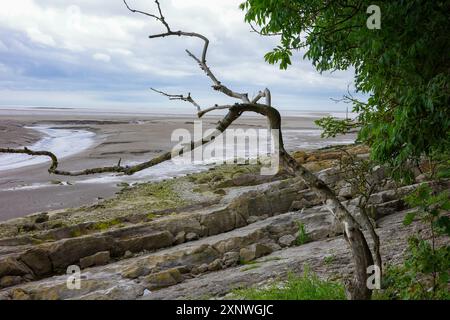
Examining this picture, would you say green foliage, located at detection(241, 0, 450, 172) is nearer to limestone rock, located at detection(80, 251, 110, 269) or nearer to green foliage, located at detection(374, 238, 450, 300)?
green foliage, located at detection(374, 238, 450, 300)

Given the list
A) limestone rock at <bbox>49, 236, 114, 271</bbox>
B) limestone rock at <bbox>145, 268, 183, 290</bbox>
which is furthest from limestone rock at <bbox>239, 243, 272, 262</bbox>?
limestone rock at <bbox>49, 236, 114, 271</bbox>

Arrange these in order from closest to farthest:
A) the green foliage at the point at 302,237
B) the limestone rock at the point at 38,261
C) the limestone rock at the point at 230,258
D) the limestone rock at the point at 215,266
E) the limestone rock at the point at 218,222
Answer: the limestone rock at the point at 215,266, the limestone rock at the point at 230,258, the limestone rock at the point at 38,261, the green foliage at the point at 302,237, the limestone rock at the point at 218,222

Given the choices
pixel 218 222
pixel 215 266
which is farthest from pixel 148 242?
pixel 215 266

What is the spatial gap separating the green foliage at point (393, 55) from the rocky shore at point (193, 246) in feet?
6.14

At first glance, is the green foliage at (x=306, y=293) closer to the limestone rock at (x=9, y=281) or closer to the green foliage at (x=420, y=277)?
the green foliage at (x=420, y=277)

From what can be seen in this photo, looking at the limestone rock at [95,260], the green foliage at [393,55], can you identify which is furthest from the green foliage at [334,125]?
the limestone rock at [95,260]

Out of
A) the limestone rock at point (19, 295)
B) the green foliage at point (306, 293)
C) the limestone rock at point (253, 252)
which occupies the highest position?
the green foliage at point (306, 293)

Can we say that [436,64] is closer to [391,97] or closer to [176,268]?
[391,97]

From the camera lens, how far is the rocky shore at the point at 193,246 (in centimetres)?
792

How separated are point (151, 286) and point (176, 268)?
2.53ft

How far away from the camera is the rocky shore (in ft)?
26.0

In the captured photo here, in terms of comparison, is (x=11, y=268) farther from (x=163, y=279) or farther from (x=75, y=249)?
(x=163, y=279)

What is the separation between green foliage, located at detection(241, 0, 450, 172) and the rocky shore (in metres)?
1.87
